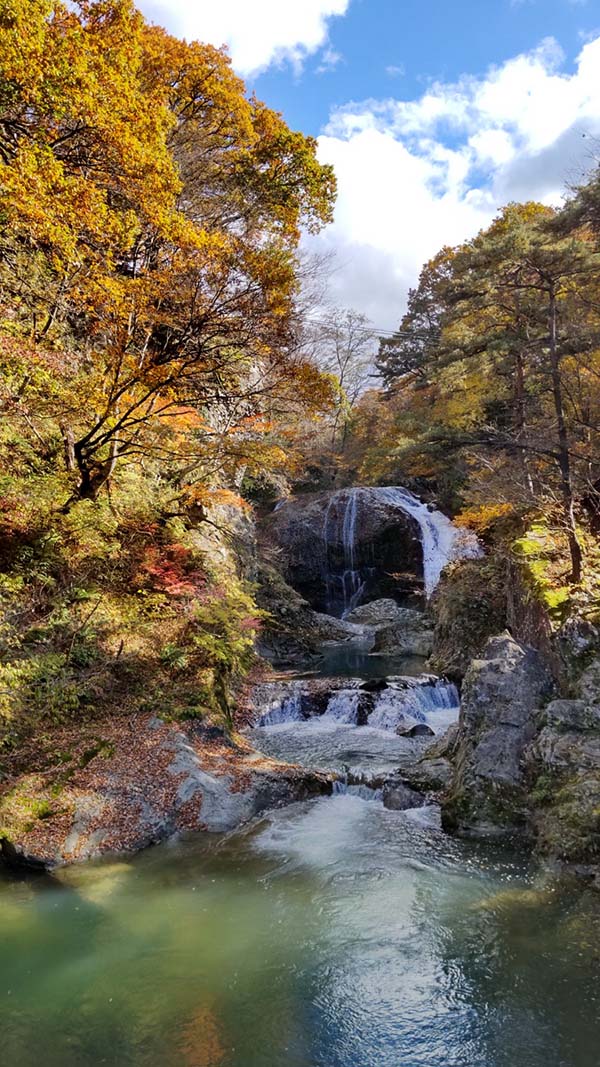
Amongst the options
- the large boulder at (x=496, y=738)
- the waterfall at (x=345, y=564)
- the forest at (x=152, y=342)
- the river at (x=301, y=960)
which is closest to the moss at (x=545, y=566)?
the forest at (x=152, y=342)

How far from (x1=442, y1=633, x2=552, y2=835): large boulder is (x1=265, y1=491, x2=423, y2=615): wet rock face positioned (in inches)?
661

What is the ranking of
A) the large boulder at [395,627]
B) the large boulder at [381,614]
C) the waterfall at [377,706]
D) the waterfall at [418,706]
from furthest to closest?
the large boulder at [381,614] → the large boulder at [395,627] → the waterfall at [377,706] → the waterfall at [418,706]

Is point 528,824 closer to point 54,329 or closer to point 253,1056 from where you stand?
point 253,1056

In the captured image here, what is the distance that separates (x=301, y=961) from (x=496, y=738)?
155 inches

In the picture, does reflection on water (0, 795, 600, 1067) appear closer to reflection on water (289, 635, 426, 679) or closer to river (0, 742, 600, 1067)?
river (0, 742, 600, 1067)

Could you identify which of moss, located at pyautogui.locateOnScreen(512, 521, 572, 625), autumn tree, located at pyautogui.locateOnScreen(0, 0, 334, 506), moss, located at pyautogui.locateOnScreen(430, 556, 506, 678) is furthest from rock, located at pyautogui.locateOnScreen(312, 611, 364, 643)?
moss, located at pyautogui.locateOnScreen(512, 521, 572, 625)

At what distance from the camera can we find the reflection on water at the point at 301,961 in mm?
3930

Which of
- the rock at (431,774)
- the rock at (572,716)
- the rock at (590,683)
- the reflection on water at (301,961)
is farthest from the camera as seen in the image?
the rock at (431,774)

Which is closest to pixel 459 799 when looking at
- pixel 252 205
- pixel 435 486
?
pixel 252 205

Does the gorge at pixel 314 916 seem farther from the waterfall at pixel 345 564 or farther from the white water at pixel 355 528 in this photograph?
the waterfall at pixel 345 564

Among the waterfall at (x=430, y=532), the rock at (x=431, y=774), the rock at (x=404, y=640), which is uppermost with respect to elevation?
the waterfall at (x=430, y=532)

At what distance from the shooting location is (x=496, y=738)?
7594mm

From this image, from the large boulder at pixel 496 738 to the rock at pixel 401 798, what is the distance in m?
0.59

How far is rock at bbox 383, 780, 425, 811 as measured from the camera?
7902mm
